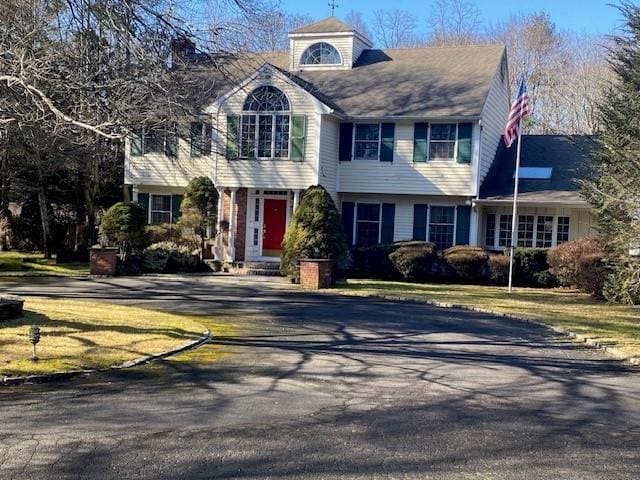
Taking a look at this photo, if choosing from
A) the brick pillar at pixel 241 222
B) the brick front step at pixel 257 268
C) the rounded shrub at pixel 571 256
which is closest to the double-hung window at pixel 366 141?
the brick pillar at pixel 241 222

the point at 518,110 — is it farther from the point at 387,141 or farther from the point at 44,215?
the point at 44,215

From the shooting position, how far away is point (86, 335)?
11195 mm

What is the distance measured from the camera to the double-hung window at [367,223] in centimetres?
2681

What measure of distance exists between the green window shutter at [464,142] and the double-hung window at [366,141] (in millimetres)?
2936

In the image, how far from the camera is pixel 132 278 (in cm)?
2264

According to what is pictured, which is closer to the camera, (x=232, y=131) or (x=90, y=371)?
(x=90, y=371)

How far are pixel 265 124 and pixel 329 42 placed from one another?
584 centimetres

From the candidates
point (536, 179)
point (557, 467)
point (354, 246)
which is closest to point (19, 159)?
point (354, 246)

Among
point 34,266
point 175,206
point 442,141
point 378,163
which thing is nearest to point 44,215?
point 34,266

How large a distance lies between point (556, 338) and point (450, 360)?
3.69m

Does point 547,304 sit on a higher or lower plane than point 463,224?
lower

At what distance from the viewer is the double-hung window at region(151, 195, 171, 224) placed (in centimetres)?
2880

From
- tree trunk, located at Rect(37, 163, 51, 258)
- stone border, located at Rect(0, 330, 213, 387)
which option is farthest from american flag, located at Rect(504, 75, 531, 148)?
tree trunk, located at Rect(37, 163, 51, 258)

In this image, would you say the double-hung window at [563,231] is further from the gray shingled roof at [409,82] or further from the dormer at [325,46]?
the dormer at [325,46]
